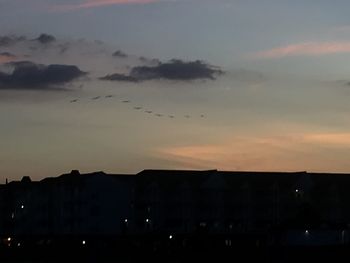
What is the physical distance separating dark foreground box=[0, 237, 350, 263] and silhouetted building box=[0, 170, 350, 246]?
959cm

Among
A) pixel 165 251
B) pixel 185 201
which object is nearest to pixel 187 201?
pixel 185 201

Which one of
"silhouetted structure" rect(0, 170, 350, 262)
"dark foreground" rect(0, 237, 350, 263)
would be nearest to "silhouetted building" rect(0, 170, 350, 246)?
"silhouetted structure" rect(0, 170, 350, 262)

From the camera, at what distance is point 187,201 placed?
11806 cm

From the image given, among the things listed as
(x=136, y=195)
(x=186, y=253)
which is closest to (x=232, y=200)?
(x=136, y=195)

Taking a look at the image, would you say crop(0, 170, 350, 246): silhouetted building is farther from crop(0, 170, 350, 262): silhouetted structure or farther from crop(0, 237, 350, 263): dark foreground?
crop(0, 237, 350, 263): dark foreground

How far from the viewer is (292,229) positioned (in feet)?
301

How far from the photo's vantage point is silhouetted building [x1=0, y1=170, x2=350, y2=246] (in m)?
117

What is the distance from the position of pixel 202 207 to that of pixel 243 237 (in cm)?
1797

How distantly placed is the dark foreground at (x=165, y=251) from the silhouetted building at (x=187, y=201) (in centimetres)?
959

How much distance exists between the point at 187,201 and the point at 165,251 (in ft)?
93.6

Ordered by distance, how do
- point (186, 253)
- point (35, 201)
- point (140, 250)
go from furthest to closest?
point (35, 201)
point (140, 250)
point (186, 253)

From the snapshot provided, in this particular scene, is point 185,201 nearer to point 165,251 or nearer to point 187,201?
point 187,201

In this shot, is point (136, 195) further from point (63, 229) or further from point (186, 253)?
point (186, 253)

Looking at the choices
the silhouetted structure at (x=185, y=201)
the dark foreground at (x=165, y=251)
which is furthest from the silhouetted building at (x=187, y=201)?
the dark foreground at (x=165, y=251)
